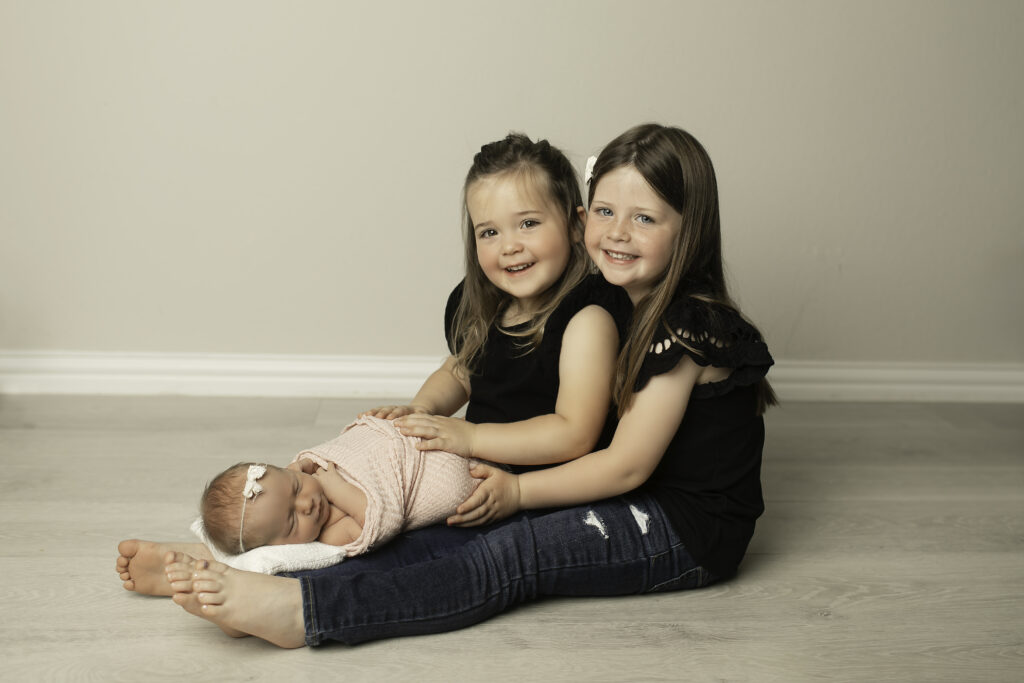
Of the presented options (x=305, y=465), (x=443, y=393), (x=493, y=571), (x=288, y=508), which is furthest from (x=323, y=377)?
(x=493, y=571)

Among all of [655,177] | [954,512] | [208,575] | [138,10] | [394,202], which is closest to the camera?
[208,575]

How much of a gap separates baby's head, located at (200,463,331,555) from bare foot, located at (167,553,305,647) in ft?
0.29

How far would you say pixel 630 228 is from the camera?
4.31 feet

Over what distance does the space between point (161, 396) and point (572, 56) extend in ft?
4.07

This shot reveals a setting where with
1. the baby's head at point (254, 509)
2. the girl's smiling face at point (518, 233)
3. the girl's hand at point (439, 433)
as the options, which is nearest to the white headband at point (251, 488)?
the baby's head at point (254, 509)

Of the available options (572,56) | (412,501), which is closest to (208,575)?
(412,501)

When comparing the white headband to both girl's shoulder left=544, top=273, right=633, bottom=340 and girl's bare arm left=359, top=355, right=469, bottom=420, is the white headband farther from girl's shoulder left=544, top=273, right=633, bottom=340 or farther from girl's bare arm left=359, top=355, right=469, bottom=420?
girl's shoulder left=544, top=273, right=633, bottom=340

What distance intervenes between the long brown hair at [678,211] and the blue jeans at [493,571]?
0.17 m

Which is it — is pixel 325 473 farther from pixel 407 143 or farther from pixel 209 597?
pixel 407 143

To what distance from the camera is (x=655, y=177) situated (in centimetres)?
129

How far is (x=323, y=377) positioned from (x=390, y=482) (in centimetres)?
100

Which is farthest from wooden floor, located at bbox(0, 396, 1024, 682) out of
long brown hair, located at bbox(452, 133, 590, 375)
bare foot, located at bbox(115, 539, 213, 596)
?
long brown hair, located at bbox(452, 133, 590, 375)

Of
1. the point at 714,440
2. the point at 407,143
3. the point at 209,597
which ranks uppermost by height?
the point at 407,143

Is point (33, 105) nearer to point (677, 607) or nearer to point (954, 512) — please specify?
point (677, 607)
